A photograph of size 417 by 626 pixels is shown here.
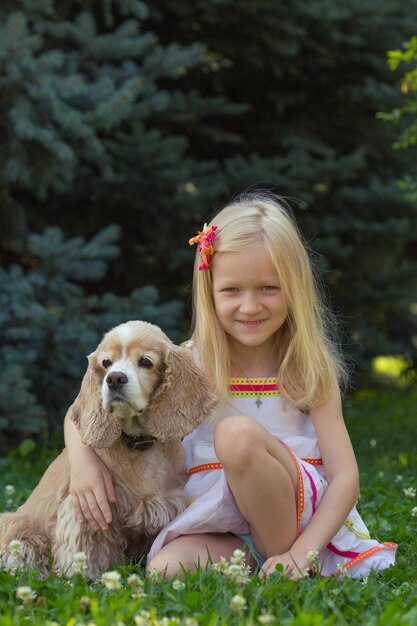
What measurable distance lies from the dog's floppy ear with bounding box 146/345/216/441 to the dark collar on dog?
0.05 metres

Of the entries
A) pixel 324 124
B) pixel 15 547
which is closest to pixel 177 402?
pixel 15 547

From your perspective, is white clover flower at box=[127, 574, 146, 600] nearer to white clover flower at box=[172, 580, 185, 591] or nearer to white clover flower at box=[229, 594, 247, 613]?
white clover flower at box=[172, 580, 185, 591]

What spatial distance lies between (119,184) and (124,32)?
107 centimetres

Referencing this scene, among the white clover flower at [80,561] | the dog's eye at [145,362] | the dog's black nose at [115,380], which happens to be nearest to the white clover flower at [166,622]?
the white clover flower at [80,561]

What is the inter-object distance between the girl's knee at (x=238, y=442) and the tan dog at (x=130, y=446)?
168 millimetres

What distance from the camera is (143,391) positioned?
3111mm

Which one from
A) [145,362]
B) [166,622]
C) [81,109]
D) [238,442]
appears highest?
[81,109]

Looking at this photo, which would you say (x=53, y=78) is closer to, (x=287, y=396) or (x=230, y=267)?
(x=230, y=267)

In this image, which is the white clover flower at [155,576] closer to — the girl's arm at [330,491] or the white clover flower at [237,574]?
the white clover flower at [237,574]

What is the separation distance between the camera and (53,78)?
213 inches

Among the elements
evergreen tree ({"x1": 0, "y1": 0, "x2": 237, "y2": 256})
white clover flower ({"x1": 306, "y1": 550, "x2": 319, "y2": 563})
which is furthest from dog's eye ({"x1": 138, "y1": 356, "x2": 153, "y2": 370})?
evergreen tree ({"x1": 0, "y1": 0, "x2": 237, "y2": 256})

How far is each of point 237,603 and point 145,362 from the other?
38.2 inches

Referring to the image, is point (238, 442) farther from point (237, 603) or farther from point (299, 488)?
point (237, 603)

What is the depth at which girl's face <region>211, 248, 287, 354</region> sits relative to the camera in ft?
11.4
